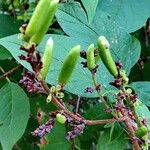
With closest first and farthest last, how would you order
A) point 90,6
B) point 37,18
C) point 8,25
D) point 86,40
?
point 37,18 < point 90,6 < point 86,40 < point 8,25

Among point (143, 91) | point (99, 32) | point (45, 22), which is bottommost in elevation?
point (143, 91)

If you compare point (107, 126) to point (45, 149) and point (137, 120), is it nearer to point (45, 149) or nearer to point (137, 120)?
point (45, 149)

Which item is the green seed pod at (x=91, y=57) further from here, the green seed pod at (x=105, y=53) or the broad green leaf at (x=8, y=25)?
the broad green leaf at (x=8, y=25)

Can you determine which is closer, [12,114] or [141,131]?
[141,131]

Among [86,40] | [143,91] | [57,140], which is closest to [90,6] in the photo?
[86,40]

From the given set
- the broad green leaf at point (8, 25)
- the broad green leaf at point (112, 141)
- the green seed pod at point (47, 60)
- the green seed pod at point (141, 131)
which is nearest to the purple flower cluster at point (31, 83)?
the green seed pod at point (47, 60)

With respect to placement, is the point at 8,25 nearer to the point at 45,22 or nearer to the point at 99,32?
the point at 99,32

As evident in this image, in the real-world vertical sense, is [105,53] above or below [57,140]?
above
